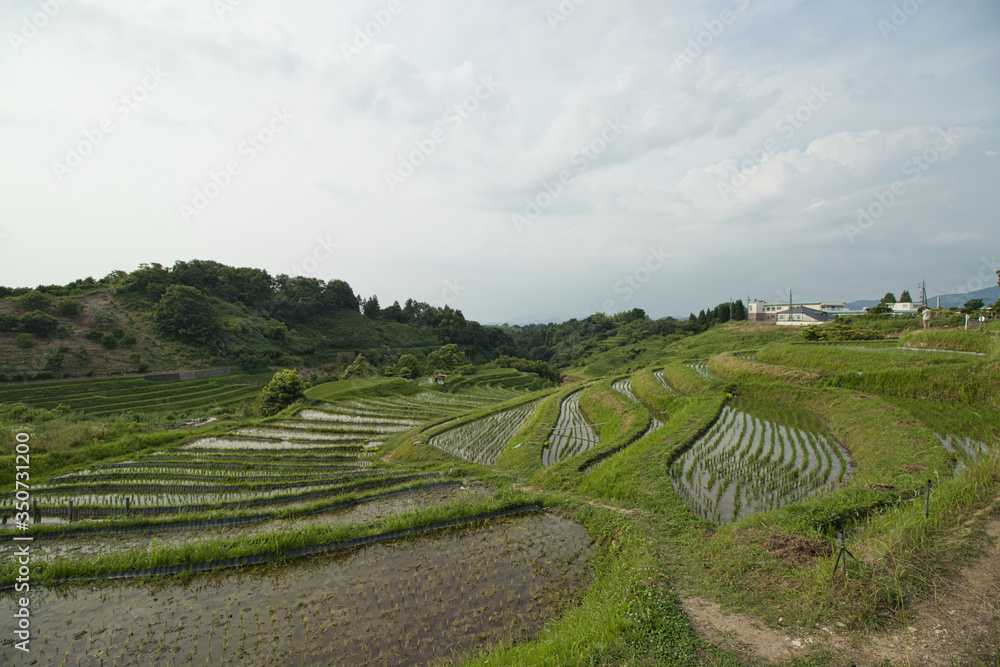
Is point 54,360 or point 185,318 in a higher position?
point 185,318

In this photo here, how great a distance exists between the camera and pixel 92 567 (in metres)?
7.77

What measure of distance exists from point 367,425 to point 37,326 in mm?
38506

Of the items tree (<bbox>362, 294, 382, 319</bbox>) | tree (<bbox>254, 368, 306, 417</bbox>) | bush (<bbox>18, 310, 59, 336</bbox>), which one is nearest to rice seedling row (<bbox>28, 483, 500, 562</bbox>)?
tree (<bbox>254, 368, 306, 417</bbox>)

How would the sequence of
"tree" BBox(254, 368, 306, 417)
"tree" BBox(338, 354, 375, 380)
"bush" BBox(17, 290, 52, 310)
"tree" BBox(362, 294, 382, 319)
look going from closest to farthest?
"tree" BBox(254, 368, 306, 417) → "bush" BBox(17, 290, 52, 310) → "tree" BBox(338, 354, 375, 380) → "tree" BBox(362, 294, 382, 319)

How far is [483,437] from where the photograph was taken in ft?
64.0

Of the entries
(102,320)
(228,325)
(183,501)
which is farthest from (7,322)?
(183,501)

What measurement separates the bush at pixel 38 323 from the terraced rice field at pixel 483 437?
4438 cm

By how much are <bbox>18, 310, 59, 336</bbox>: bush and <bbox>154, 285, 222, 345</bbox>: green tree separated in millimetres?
9194

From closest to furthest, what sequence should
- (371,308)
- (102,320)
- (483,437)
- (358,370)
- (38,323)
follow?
(483,437) → (38,323) → (102,320) → (358,370) → (371,308)

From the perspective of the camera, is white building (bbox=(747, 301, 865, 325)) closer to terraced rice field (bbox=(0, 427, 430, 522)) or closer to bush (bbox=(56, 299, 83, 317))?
terraced rice field (bbox=(0, 427, 430, 522))

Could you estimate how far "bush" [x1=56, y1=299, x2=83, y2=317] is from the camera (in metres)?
41.0

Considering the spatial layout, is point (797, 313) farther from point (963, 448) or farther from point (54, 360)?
point (54, 360)

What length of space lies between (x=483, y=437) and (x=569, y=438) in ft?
14.7

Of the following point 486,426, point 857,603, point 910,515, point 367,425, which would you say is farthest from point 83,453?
A: point 910,515
